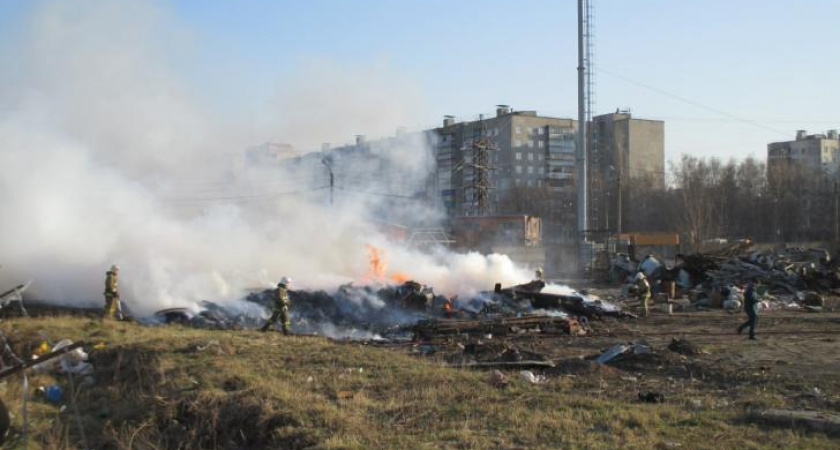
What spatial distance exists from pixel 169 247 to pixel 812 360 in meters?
17.4

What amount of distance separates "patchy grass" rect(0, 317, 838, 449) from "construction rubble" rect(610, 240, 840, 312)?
16263 mm

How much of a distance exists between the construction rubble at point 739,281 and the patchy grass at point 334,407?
53.4 feet

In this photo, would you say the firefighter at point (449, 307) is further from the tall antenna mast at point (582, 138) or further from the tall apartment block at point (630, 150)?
the tall apartment block at point (630, 150)

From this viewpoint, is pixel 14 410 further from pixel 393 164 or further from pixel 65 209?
pixel 393 164

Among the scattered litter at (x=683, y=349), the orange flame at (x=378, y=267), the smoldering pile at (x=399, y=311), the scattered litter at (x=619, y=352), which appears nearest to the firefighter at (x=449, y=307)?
the smoldering pile at (x=399, y=311)

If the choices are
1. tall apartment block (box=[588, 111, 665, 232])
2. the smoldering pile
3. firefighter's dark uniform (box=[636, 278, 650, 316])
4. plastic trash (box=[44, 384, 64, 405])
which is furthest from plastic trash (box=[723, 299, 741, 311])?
tall apartment block (box=[588, 111, 665, 232])

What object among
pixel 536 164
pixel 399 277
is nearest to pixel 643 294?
pixel 399 277

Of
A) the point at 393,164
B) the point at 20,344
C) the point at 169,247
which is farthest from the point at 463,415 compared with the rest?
the point at 393,164

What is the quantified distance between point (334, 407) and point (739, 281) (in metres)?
23.2

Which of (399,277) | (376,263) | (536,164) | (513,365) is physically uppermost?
(536,164)

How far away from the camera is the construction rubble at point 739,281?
24750 mm

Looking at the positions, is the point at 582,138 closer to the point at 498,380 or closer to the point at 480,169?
the point at 480,169

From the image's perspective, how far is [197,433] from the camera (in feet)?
30.8

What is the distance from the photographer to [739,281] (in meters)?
27.4
